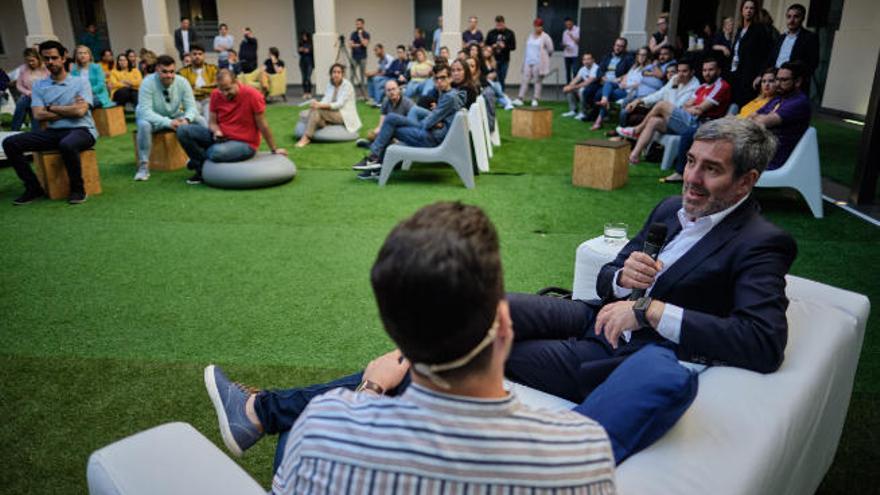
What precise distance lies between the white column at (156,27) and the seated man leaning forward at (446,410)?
1636 cm

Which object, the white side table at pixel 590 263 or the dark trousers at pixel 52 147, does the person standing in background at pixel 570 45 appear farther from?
the white side table at pixel 590 263

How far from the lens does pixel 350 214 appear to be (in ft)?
17.9

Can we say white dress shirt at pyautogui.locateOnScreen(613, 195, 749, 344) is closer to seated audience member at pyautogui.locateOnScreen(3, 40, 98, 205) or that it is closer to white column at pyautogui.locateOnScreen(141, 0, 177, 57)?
seated audience member at pyautogui.locateOnScreen(3, 40, 98, 205)

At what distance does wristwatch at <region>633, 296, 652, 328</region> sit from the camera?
5.89 feet

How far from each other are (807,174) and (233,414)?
502cm

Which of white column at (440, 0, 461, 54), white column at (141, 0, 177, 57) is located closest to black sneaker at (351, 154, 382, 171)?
white column at (440, 0, 461, 54)

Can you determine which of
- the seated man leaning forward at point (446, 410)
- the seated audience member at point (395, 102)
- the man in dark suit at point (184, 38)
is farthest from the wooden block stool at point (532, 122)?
the man in dark suit at point (184, 38)

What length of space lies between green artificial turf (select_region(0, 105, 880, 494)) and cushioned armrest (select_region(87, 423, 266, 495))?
873mm

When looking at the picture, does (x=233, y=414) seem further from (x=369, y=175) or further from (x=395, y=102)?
(x=395, y=102)

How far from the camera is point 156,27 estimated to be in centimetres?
1515

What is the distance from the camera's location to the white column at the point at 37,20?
50.0 ft

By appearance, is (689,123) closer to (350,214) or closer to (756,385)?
(350,214)

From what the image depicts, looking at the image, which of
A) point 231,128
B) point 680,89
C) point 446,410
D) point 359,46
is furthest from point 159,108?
point 359,46

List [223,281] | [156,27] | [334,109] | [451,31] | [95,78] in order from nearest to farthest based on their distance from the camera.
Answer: [223,281], [334,109], [95,78], [451,31], [156,27]
